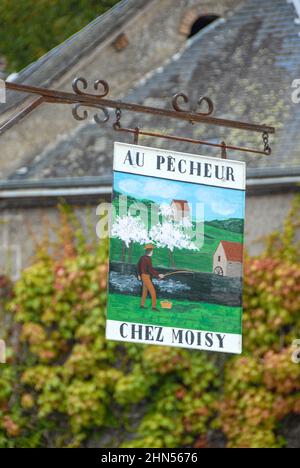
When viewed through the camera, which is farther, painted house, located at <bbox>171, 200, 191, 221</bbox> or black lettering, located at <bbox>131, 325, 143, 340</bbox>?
painted house, located at <bbox>171, 200, 191, 221</bbox>

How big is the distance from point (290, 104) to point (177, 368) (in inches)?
123

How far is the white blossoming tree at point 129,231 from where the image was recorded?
8.84 meters

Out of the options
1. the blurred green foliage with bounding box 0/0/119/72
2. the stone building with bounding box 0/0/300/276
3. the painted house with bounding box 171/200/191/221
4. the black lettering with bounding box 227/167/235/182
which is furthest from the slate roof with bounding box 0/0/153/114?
the painted house with bounding box 171/200/191/221

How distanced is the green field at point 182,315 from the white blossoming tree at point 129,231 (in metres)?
0.27

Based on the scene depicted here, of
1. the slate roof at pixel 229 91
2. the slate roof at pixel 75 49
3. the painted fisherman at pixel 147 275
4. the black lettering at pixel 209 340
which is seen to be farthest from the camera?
the slate roof at pixel 75 49

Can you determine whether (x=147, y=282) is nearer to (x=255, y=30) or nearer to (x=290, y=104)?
(x=290, y=104)

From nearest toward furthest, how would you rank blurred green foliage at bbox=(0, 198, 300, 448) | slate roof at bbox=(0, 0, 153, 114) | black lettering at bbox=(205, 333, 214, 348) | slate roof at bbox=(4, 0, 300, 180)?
black lettering at bbox=(205, 333, 214, 348), blurred green foliage at bbox=(0, 198, 300, 448), slate roof at bbox=(4, 0, 300, 180), slate roof at bbox=(0, 0, 153, 114)

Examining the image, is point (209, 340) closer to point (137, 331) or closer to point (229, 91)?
point (137, 331)

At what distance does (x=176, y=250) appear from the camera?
9070mm

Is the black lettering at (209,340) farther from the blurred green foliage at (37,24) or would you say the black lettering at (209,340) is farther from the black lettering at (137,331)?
the blurred green foliage at (37,24)

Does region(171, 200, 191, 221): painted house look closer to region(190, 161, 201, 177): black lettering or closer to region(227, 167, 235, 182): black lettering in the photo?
region(190, 161, 201, 177): black lettering

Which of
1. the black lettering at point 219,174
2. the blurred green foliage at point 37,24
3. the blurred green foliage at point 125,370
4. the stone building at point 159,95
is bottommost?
the blurred green foliage at point 125,370

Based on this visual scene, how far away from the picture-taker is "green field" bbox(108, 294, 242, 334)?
345 inches

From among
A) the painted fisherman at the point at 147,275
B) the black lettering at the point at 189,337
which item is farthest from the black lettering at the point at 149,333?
the black lettering at the point at 189,337
